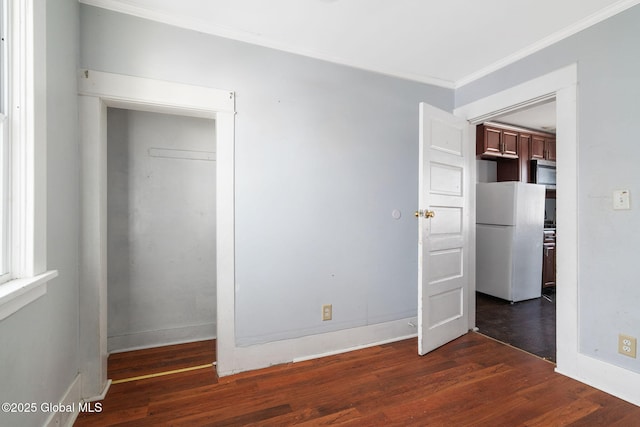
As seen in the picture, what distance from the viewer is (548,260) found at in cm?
415

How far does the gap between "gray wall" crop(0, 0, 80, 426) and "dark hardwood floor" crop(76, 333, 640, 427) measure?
45cm

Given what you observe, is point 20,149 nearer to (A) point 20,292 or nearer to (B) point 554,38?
(A) point 20,292

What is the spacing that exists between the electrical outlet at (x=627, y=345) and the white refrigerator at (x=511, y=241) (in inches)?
77.9

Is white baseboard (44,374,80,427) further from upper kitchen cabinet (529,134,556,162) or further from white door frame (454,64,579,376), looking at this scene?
upper kitchen cabinet (529,134,556,162)

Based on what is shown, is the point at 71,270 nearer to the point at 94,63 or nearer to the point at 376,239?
the point at 94,63

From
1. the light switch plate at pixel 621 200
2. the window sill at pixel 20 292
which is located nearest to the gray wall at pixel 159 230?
the window sill at pixel 20 292

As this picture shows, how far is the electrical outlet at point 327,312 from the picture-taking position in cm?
238

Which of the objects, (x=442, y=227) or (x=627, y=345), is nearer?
(x=627, y=345)

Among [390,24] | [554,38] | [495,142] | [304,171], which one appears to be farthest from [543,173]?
[304,171]

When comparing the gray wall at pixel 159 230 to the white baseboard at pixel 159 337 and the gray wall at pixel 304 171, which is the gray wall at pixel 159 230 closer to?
the white baseboard at pixel 159 337

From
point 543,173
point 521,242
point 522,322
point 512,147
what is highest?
point 512,147

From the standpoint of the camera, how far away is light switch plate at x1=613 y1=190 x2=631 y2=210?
179 cm

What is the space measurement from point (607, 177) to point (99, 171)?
3149 millimetres

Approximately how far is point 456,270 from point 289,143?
1854 mm
